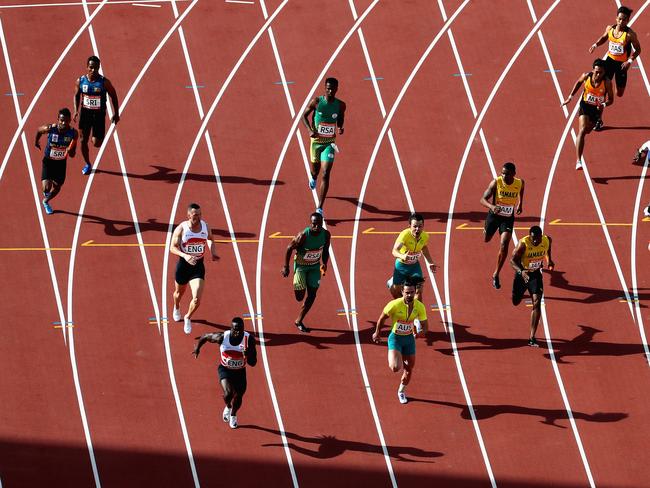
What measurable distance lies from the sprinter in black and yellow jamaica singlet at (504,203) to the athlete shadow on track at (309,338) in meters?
2.55

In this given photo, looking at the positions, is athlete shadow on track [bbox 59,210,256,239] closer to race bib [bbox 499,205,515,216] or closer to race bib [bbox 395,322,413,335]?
race bib [bbox 499,205,515,216]

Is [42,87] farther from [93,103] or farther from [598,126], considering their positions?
[598,126]

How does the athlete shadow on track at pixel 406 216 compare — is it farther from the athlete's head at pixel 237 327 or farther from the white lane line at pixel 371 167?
the athlete's head at pixel 237 327

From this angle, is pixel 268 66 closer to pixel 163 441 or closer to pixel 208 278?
pixel 208 278

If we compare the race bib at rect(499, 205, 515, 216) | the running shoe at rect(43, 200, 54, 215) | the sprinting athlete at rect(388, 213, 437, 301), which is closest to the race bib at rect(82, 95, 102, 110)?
the running shoe at rect(43, 200, 54, 215)

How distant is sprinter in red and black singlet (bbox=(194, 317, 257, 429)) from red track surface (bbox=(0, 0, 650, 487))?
2.66 feet

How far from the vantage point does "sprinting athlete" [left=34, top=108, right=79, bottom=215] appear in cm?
2423

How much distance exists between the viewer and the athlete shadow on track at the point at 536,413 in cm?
2167

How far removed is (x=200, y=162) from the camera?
26078mm

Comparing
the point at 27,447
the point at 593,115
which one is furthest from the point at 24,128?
the point at 593,115

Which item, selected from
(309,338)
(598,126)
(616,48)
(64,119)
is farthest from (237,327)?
(616,48)

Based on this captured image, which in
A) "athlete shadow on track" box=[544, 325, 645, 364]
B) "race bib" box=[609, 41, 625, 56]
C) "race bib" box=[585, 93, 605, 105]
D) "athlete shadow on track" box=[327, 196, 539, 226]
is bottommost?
"athlete shadow on track" box=[544, 325, 645, 364]

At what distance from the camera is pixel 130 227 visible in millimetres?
24719

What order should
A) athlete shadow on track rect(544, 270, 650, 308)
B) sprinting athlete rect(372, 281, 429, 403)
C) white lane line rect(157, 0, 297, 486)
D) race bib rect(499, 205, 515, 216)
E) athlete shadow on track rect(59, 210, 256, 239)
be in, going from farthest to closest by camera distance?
athlete shadow on track rect(59, 210, 256, 239), athlete shadow on track rect(544, 270, 650, 308), race bib rect(499, 205, 515, 216), white lane line rect(157, 0, 297, 486), sprinting athlete rect(372, 281, 429, 403)
